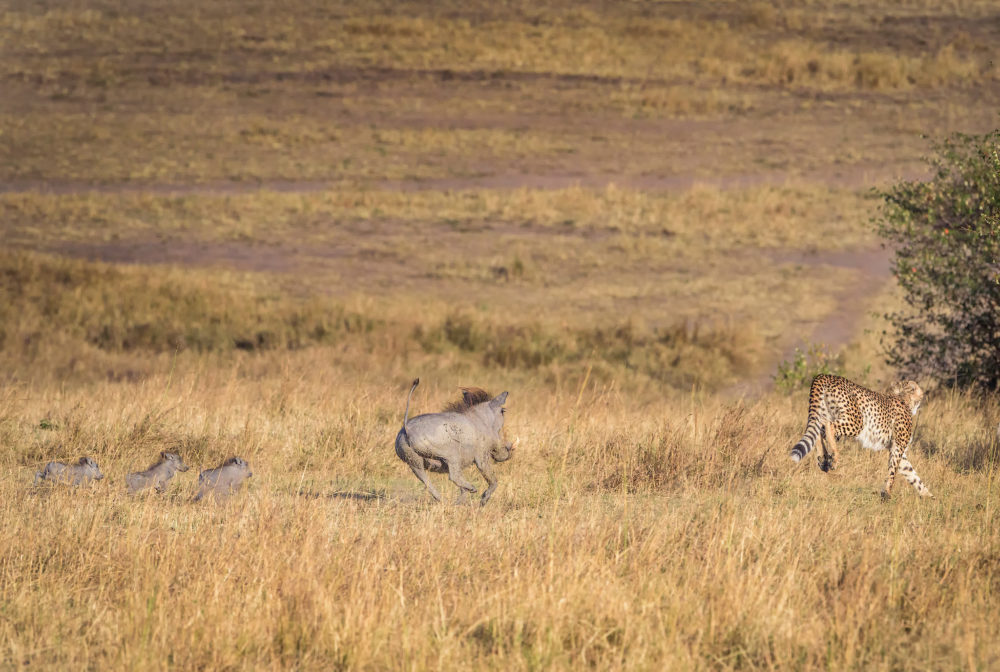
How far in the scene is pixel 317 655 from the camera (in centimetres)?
561

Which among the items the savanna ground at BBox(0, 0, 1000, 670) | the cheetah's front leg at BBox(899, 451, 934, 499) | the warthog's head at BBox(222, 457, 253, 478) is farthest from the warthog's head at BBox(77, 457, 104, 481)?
the cheetah's front leg at BBox(899, 451, 934, 499)

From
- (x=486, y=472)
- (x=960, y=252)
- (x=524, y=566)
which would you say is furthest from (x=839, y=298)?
(x=524, y=566)

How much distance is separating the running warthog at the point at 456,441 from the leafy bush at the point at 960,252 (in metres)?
8.02

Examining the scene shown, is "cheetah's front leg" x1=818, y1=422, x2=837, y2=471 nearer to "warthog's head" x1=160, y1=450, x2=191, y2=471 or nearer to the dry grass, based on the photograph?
the dry grass

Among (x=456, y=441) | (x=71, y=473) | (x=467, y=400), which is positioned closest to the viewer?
(x=456, y=441)

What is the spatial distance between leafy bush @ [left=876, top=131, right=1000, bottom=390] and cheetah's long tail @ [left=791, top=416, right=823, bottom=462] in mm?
6340

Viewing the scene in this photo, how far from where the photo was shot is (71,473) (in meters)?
8.09

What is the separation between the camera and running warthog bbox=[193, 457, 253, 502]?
7941 mm

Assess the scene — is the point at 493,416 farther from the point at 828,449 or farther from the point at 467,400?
the point at 828,449

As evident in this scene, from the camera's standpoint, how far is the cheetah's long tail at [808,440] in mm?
7193

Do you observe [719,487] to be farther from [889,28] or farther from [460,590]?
[889,28]

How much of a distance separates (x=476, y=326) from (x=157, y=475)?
14992 mm

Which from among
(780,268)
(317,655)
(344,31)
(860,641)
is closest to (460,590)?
(317,655)

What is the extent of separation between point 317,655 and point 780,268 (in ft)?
82.6
